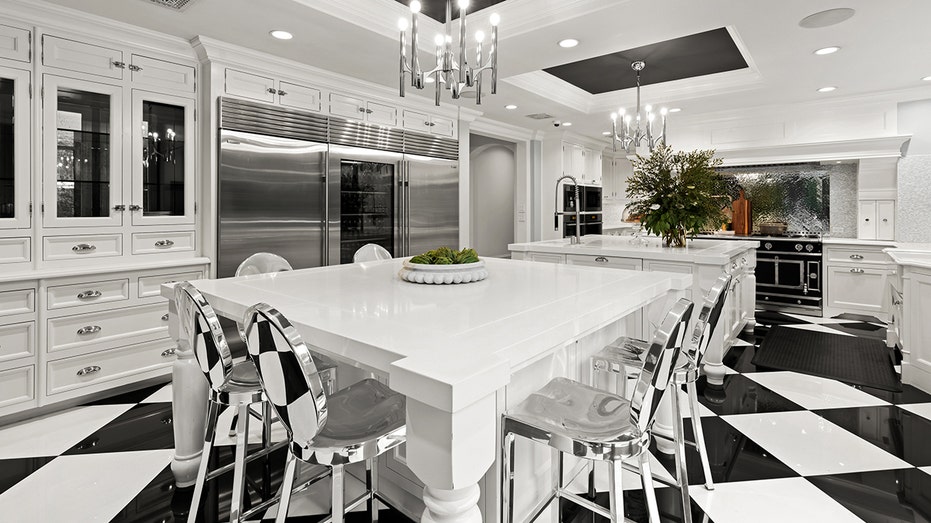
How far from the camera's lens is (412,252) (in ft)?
15.6

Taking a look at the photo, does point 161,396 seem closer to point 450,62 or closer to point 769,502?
point 450,62

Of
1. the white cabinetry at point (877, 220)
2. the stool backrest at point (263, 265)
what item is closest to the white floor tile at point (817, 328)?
the white cabinetry at point (877, 220)

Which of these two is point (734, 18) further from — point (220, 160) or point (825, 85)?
point (220, 160)

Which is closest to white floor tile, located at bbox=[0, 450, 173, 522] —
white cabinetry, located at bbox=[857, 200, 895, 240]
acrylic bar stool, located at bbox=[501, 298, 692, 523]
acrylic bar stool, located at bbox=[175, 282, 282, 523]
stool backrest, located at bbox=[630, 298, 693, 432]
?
acrylic bar stool, located at bbox=[175, 282, 282, 523]

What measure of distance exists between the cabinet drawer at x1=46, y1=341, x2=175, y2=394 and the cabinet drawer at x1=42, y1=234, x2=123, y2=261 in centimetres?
60

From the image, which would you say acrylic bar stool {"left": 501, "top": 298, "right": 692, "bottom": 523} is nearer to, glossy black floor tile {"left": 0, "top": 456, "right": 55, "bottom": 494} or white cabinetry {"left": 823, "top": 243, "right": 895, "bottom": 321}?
glossy black floor tile {"left": 0, "top": 456, "right": 55, "bottom": 494}

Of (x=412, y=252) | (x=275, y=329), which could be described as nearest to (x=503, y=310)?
(x=275, y=329)

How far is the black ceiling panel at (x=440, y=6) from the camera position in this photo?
3.29 m

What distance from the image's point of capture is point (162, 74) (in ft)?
10.5

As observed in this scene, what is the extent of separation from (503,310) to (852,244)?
5560 millimetres

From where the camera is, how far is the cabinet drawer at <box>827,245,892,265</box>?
5.06 meters

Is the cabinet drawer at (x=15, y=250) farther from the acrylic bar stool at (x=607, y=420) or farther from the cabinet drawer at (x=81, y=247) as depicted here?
the acrylic bar stool at (x=607, y=420)

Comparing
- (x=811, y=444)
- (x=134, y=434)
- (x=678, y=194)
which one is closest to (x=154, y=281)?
(x=134, y=434)

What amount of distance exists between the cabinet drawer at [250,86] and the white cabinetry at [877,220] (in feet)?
20.5
